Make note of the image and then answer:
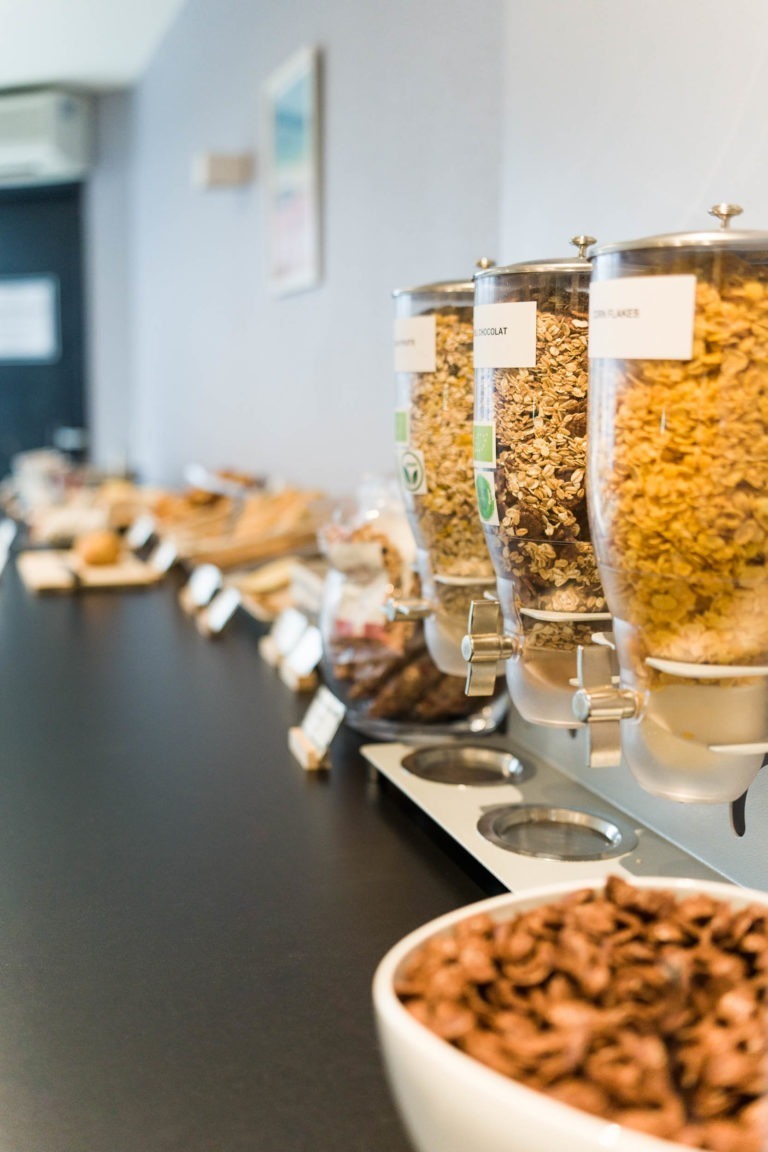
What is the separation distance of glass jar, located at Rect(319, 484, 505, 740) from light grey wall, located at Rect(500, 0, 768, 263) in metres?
0.33

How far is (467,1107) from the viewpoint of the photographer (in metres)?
0.45

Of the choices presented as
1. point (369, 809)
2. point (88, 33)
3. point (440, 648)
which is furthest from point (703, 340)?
point (88, 33)

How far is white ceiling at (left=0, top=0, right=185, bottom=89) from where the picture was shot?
4141 mm

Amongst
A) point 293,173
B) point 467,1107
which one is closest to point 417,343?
point 467,1107

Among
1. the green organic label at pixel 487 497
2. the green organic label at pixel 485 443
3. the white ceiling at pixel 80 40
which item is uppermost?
the white ceiling at pixel 80 40

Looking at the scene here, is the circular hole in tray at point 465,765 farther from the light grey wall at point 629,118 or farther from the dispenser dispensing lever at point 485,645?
the light grey wall at point 629,118

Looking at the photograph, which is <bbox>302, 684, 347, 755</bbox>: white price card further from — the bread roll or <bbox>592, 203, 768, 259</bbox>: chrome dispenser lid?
the bread roll

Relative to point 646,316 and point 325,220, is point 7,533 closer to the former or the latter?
point 325,220

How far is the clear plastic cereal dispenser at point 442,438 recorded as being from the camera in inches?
38.0

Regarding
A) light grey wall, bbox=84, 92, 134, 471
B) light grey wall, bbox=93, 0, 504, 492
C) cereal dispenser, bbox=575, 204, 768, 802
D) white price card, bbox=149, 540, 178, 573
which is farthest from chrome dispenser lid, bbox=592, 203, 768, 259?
light grey wall, bbox=84, 92, 134, 471

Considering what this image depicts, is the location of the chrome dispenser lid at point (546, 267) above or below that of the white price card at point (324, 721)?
above

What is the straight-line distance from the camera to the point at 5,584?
256 cm

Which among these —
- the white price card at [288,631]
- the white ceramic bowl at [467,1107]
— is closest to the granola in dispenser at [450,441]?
the white ceramic bowl at [467,1107]

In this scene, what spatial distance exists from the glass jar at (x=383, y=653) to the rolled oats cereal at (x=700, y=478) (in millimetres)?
570
